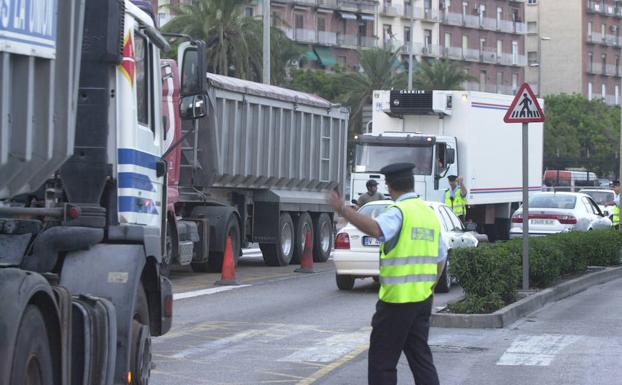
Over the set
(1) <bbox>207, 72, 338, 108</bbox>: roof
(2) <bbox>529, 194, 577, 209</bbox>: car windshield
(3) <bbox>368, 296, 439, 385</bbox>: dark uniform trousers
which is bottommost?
(3) <bbox>368, 296, 439, 385</bbox>: dark uniform trousers

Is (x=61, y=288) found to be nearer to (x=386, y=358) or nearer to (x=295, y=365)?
(x=386, y=358)

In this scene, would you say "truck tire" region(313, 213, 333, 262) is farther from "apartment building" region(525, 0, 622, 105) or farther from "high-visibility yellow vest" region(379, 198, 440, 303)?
"apartment building" region(525, 0, 622, 105)

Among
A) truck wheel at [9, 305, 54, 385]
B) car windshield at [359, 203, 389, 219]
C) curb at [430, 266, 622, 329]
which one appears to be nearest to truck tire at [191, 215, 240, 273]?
car windshield at [359, 203, 389, 219]

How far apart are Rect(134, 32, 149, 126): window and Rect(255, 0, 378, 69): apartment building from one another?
80.1 meters

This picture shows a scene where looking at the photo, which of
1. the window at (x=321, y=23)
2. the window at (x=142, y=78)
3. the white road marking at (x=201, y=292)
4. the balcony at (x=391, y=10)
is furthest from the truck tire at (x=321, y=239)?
the balcony at (x=391, y=10)

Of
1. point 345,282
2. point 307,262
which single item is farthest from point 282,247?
point 345,282

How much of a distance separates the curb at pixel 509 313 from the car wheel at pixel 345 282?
298cm

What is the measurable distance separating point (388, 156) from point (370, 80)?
41.2 metres

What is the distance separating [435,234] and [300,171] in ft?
58.4

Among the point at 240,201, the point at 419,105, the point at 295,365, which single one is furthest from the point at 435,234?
the point at 419,105

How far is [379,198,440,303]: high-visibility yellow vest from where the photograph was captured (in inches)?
325

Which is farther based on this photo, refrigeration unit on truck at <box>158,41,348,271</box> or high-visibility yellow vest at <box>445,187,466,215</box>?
high-visibility yellow vest at <box>445,187,466,215</box>

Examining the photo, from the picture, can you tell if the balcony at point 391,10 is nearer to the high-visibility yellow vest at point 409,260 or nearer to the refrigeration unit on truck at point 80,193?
the refrigeration unit on truck at point 80,193

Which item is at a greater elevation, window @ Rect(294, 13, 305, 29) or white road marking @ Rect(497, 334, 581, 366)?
window @ Rect(294, 13, 305, 29)
